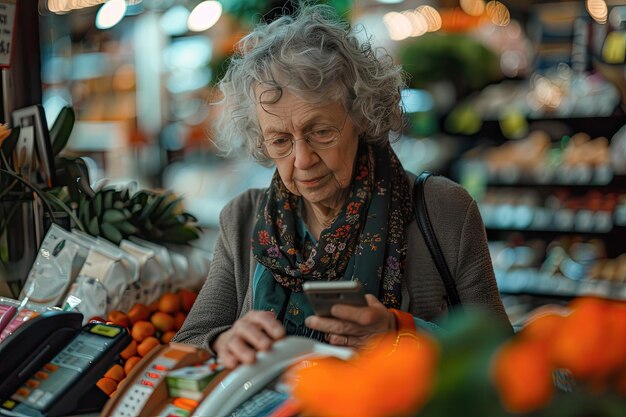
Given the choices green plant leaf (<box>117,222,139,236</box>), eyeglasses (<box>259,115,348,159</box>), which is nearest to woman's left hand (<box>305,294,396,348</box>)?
eyeglasses (<box>259,115,348,159</box>)

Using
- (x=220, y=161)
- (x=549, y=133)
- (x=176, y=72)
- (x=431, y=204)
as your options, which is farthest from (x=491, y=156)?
(x=431, y=204)

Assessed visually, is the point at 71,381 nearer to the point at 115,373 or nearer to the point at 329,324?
the point at 115,373

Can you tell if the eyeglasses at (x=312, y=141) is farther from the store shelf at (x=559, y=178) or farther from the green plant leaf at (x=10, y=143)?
the store shelf at (x=559, y=178)

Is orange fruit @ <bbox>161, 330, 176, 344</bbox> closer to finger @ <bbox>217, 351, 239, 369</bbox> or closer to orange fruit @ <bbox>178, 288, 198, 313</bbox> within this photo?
orange fruit @ <bbox>178, 288, 198, 313</bbox>

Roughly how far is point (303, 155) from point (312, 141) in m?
0.05

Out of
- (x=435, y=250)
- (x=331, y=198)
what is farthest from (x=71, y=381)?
(x=435, y=250)

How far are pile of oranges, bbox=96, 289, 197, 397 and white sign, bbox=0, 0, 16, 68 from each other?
0.94 meters

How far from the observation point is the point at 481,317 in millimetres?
779

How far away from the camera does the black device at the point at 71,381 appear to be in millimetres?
1530

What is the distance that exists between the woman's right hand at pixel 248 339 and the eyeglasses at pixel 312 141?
0.76 m

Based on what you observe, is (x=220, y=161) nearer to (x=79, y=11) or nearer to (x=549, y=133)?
(x=79, y=11)

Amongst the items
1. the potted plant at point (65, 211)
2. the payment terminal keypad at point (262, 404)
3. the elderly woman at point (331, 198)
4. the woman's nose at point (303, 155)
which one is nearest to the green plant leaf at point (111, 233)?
the potted plant at point (65, 211)

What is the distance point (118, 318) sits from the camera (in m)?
2.26

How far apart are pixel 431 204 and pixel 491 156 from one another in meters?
3.76
